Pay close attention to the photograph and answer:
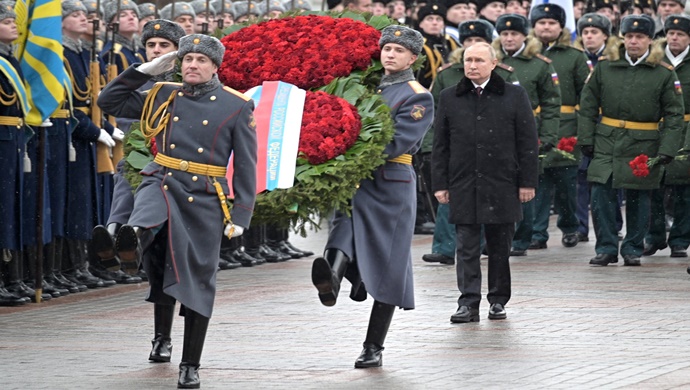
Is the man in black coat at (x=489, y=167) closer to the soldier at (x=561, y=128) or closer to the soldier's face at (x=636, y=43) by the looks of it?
the soldier's face at (x=636, y=43)

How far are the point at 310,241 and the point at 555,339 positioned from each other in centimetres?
928

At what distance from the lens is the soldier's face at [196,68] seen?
920cm

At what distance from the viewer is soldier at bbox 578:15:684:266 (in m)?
15.9

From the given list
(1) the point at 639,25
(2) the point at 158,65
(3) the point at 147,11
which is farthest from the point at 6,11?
(1) the point at 639,25

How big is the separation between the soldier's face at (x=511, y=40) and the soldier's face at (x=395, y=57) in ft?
24.5

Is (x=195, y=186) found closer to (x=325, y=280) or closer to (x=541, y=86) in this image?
(x=325, y=280)

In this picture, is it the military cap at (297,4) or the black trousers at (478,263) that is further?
the military cap at (297,4)

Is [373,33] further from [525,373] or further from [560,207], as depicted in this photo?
[560,207]

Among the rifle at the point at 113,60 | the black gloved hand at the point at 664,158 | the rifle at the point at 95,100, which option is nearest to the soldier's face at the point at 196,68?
the rifle at the point at 95,100

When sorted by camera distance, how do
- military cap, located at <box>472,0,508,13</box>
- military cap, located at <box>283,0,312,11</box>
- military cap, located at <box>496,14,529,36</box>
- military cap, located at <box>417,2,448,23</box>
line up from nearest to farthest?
military cap, located at <box>496,14,529,36</box>, military cap, located at <box>283,0,312,11</box>, military cap, located at <box>417,2,448,23</box>, military cap, located at <box>472,0,508,13</box>

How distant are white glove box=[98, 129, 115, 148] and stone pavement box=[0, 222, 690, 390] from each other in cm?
127

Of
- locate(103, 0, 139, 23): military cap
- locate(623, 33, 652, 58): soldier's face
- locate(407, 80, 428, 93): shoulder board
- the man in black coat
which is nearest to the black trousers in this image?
the man in black coat

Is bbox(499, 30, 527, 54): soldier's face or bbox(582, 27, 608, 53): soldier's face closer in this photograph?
bbox(499, 30, 527, 54): soldier's face

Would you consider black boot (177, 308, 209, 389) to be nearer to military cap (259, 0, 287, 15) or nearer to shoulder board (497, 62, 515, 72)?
shoulder board (497, 62, 515, 72)
